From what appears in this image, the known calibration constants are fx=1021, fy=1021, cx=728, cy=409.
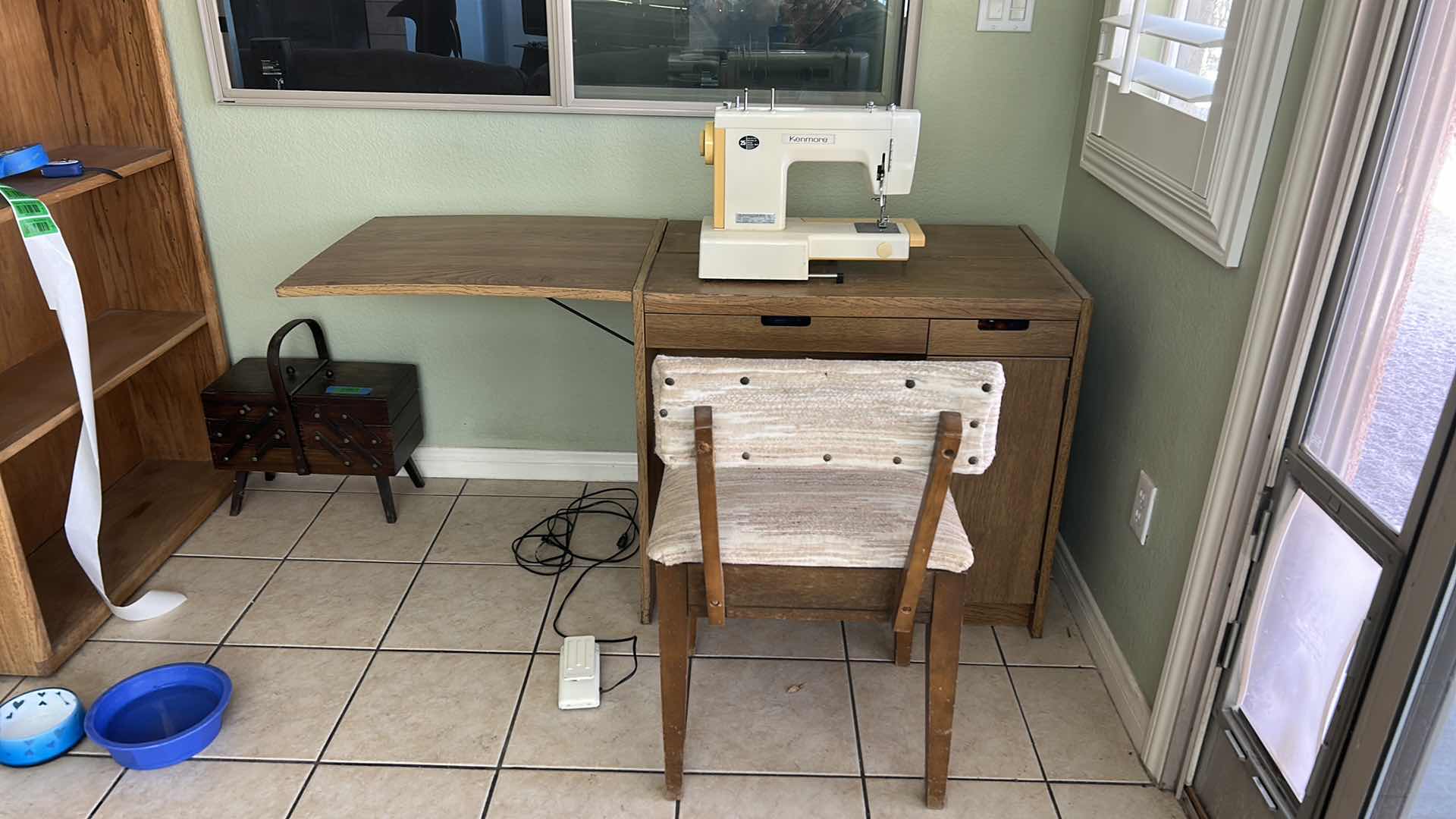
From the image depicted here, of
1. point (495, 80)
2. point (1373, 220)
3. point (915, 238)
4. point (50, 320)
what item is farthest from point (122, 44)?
point (1373, 220)

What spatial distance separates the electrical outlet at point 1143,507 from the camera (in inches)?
75.4

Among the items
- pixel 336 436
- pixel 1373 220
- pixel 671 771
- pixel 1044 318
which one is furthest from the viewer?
pixel 336 436

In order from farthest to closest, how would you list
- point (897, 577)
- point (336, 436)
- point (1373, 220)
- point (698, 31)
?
point (336, 436), point (698, 31), point (897, 577), point (1373, 220)

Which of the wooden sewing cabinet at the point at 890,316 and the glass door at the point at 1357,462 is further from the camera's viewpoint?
the wooden sewing cabinet at the point at 890,316

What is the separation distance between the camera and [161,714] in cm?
193

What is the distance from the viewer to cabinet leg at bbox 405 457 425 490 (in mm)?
2746

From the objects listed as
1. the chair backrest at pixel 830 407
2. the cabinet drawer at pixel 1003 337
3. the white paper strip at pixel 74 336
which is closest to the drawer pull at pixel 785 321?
the cabinet drawer at pixel 1003 337

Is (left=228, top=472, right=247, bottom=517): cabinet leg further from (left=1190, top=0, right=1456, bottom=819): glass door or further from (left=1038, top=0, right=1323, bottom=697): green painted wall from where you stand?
(left=1190, top=0, right=1456, bottom=819): glass door

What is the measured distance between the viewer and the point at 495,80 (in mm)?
2398

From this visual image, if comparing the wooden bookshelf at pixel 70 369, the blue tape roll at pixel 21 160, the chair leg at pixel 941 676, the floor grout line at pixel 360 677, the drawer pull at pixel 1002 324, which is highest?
the blue tape roll at pixel 21 160

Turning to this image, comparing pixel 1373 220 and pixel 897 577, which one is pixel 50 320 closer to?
pixel 897 577

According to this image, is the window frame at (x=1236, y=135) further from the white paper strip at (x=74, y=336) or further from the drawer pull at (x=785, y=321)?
the white paper strip at (x=74, y=336)

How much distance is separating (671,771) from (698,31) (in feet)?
5.26

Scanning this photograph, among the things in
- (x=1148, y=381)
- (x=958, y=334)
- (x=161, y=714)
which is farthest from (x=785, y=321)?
(x=161, y=714)
